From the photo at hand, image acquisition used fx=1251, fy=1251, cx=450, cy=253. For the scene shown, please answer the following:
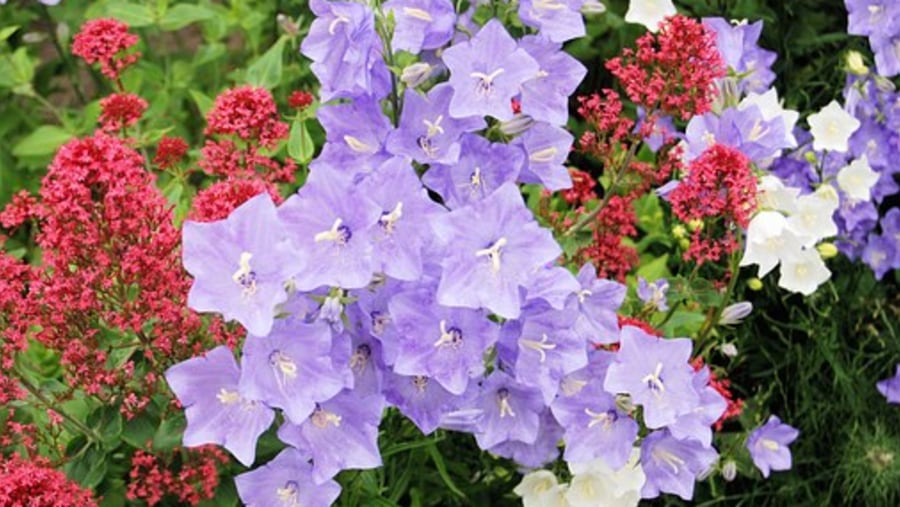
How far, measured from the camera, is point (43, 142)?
2891 mm

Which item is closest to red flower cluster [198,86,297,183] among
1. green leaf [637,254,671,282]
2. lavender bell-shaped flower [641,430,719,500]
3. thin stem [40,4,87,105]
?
lavender bell-shaped flower [641,430,719,500]

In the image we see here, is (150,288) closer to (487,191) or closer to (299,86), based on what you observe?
(487,191)

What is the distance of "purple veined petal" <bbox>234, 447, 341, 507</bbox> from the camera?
1766 mm

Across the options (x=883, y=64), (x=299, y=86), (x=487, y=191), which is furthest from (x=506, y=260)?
(x=299, y=86)

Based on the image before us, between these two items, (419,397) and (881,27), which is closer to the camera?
(419,397)

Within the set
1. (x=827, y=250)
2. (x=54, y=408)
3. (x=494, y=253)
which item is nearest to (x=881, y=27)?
(x=827, y=250)

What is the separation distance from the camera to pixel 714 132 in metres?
2.23

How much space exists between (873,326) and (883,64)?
667mm

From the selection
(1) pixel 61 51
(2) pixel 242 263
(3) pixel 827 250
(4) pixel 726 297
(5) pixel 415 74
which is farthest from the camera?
(1) pixel 61 51

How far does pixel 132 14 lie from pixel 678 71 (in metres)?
1.41

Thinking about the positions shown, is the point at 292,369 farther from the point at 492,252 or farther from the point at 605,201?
the point at 605,201

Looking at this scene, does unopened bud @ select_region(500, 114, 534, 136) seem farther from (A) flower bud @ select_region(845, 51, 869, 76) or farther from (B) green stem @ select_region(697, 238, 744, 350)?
(A) flower bud @ select_region(845, 51, 869, 76)

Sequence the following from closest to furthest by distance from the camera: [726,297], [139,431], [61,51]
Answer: [139,431] < [726,297] < [61,51]

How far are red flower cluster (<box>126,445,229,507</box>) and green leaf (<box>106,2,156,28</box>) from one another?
3.84 ft
